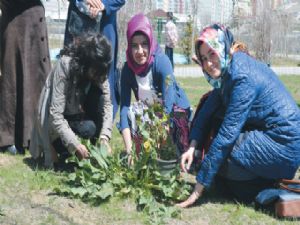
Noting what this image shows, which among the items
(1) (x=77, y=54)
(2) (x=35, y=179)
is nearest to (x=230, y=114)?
(1) (x=77, y=54)

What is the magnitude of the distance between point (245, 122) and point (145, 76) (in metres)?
1.08

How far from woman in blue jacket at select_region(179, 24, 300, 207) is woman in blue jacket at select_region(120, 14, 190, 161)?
0.50 m

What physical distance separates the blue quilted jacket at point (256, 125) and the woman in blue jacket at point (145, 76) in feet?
1.69

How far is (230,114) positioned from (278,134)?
335 millimetres

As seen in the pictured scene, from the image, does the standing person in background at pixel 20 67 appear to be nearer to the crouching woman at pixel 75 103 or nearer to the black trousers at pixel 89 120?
the crouching woman at pixel 75 103

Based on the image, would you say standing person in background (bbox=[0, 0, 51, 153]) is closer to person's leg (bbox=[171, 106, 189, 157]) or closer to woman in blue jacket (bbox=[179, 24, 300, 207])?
person's leg (bbox=[171, 106, 189, 157])

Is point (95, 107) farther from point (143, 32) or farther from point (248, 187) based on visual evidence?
point (248, 187)

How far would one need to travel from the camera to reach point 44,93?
14.3ft

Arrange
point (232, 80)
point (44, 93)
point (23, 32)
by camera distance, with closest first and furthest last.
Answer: point (232, 80)
point (44, 93)
point (23, 32)

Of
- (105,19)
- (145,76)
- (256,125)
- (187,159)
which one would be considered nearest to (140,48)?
(145,76)

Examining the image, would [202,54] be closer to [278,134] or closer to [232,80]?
[232,80]

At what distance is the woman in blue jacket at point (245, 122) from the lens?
366 cm

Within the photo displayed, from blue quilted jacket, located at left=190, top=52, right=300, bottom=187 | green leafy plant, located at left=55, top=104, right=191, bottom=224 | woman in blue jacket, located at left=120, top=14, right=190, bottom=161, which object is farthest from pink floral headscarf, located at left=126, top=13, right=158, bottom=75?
blue quilted jacket, located at left=190, top=52, right=300, bottom=187

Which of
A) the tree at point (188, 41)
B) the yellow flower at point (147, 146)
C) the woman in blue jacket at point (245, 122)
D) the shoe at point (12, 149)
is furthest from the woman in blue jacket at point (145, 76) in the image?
the tree at point (188, 41)
